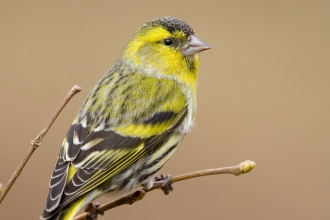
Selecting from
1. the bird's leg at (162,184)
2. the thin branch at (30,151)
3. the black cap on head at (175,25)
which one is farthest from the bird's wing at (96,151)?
the thin branch at (30,151)

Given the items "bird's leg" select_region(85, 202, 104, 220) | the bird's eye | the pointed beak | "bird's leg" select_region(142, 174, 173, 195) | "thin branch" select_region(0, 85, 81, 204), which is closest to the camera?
"thin branch" select_region(0, 85, 81, 204)

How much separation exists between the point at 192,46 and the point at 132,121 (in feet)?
1.70

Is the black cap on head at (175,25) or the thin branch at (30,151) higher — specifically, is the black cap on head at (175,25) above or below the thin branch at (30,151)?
above

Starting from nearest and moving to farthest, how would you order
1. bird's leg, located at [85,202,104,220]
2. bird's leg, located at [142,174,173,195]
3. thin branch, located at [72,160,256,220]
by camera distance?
1. thin branch, located at [72,160,256,220]
2. bird's leg, located at [85,202,104,220]
3. bird's leg, located at [142,174,173,195]

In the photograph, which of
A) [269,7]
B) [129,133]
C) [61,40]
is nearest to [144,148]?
[129,133]

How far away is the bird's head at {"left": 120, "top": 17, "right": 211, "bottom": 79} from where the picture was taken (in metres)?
3.27

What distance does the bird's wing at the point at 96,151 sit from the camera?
2682mm

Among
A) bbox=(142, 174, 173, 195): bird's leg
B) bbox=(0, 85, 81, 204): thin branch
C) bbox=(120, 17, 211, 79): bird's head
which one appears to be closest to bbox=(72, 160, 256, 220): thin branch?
bbox=(142, 174, 173, 195): bird's leg

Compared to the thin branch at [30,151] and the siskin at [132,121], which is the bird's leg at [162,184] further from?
the thin branch at [30,151]

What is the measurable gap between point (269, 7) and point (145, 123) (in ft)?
8.49

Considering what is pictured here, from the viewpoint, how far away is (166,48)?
335 centimetres

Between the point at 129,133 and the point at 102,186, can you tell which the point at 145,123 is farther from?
the point at 102,186

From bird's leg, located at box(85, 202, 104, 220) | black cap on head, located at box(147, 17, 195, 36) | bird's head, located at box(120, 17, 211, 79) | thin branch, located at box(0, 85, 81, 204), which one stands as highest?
black cap on head, located at box(147, 17, 195, 36)

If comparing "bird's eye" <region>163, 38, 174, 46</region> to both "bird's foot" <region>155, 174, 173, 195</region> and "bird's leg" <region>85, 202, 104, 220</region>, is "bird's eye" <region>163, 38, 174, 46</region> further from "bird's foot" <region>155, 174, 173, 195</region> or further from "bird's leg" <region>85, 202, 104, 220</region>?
"bird's leg" <region>85, 202, 104, 220</region>
